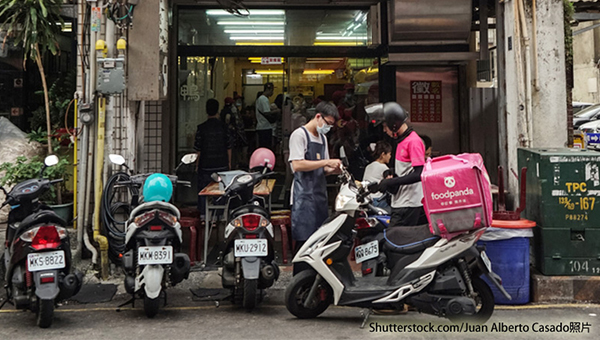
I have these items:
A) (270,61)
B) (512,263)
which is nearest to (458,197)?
(512,263)

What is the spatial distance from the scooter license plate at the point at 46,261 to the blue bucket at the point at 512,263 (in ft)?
13.8

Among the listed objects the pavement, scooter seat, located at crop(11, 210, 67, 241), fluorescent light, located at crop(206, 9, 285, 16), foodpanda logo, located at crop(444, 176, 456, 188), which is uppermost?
fluorescent light, located at crop(206, 9, 285, 16)

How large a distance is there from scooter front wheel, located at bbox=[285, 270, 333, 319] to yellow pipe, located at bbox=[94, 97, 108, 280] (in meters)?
2.66

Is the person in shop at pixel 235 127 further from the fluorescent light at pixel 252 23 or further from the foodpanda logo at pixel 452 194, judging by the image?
the foodpanda logo at pixel 452 194

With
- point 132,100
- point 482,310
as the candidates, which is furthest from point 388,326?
point 132,100

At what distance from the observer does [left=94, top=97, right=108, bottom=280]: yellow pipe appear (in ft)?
23.3

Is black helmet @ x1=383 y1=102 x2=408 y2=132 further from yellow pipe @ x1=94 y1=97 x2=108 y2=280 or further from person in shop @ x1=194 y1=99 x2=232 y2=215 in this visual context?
person in shop @ x1=194 y1=99 x2=232 y2=215

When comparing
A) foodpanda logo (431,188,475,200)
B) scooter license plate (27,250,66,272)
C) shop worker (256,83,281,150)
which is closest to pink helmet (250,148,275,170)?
foodpanda logo (431,188,475,200)

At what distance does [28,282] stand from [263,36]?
261 inches

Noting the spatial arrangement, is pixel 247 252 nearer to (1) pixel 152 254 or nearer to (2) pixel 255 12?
(1) pixel 152 254

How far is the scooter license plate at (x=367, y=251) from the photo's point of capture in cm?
571

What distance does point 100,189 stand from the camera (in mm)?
7270

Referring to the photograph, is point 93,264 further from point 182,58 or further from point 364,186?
point 182,58

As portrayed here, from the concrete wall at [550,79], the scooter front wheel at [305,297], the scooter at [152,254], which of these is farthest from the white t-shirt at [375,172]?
the scooter at [152,254]
